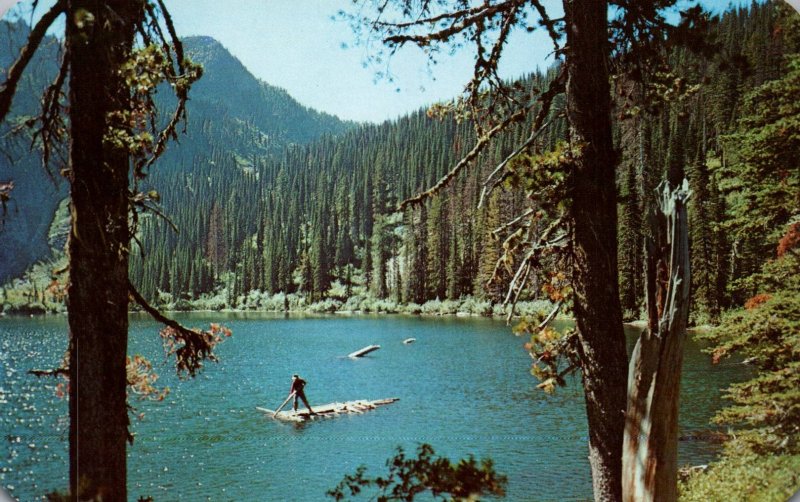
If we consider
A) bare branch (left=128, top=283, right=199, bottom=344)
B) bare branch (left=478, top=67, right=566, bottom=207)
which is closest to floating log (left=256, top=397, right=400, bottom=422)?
bare branch (left=128, top=283, right=199, bottom=344)

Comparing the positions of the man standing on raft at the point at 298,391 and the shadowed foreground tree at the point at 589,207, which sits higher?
the shadowed foreground tree at the point at 589,207

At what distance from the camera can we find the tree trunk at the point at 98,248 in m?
3.15

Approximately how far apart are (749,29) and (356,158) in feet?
8.65

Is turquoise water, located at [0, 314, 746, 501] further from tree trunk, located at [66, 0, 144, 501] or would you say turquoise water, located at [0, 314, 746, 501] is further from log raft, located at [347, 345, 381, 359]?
tree trunk, located at [66, 0, 144, 501]

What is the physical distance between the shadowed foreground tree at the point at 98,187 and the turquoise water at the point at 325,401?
31cm

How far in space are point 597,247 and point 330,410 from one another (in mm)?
2293

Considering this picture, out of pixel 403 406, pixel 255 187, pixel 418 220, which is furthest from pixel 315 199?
pixel 403 406

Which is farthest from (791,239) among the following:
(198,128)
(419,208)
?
(198,128)

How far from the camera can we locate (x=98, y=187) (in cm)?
321

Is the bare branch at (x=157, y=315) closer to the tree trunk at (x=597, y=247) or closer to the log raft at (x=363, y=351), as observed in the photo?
the log raft at (x=363, y=351)

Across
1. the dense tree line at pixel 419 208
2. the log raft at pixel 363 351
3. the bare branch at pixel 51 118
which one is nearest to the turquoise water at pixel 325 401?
the log raft at pixel 363 351

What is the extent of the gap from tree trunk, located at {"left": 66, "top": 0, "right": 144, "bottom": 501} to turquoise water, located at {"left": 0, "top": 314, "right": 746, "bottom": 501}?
31 centimetres

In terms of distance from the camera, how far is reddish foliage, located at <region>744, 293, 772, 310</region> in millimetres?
3840

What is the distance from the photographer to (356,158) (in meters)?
4.69
